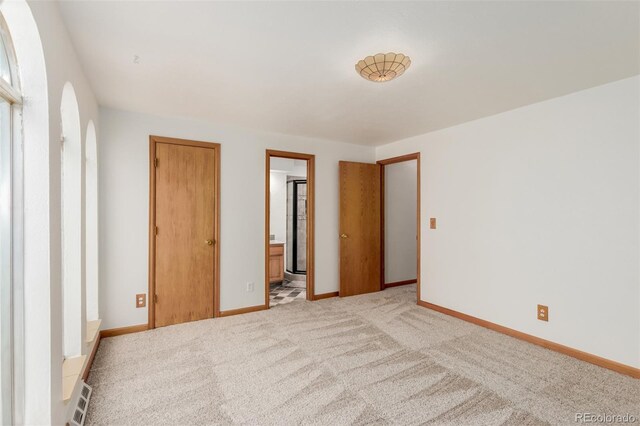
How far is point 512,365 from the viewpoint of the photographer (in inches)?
97.1

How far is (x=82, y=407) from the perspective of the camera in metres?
1.85

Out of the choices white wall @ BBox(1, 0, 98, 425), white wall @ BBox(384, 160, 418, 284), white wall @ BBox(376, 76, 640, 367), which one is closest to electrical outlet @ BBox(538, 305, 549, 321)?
white wall @ BBox(376, 76, 640, 367)

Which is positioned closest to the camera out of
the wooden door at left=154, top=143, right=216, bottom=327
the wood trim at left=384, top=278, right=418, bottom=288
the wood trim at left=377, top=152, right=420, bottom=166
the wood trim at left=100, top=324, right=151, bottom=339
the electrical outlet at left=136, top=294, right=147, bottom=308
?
the wood trim at left=100, top=324, right=151, bottom=339

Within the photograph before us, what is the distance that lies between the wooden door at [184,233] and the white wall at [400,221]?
2.77 meters

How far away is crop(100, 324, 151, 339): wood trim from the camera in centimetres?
302

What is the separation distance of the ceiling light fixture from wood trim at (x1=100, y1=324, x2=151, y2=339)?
10.5 ft

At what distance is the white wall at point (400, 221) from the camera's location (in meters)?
5.05

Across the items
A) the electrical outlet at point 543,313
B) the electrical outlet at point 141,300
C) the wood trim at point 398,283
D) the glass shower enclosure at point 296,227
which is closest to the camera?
the electrical outlet at point 543,313

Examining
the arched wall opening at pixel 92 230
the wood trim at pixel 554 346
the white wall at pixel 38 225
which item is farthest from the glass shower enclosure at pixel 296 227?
the white wall at pixel 38 225

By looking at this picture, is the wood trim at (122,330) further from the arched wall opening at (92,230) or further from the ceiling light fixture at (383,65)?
the ceiling light fixture at (383,65)

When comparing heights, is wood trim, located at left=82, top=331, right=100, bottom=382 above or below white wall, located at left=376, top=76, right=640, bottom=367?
below

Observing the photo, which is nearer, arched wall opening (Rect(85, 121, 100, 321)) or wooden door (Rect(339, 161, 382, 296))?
arched wall opening (Rect(85, 121, 100, 321))

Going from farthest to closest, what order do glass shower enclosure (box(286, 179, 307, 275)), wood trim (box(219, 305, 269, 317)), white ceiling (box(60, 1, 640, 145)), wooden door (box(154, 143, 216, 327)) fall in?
glass shower enclosure (box(286, 179, 307, 275)), wood trim (box(219, 305, 269, 317)), wooden door (box(154, 143, 216, 327)), white ceiling (box(60, 1, 640, 145))

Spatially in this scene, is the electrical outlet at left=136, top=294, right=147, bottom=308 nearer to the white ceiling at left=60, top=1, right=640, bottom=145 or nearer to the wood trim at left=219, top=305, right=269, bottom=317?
the wood trim at left=219, top=305, right=269, bottom=317
